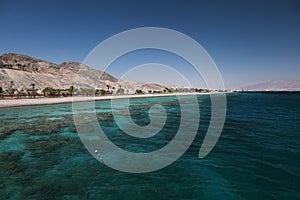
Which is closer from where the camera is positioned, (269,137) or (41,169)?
(41,169)

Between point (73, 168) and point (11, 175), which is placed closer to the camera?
point (11, 175)

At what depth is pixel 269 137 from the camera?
56.3ft

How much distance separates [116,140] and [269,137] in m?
15.6

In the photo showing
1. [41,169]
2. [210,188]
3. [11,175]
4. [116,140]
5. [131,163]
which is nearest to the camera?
[210,188]

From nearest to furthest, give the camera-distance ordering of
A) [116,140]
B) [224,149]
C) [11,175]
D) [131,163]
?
[11,175]
[131,163]
[224,149]
[116,140]

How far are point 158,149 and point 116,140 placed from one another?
15.8ft

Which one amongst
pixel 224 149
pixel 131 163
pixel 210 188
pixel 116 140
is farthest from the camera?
pixel 116 140

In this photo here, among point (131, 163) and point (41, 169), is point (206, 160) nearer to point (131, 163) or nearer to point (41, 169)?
point (131, 163)

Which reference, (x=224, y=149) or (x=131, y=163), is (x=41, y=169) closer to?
(x=131, y=163)

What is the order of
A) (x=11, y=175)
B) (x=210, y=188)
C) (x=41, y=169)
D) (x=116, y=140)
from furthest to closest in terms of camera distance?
(x=116, y=140) → (x=41, y=169) → (x=11, y=175) → (x=210, y=188)

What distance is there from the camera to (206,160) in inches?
451

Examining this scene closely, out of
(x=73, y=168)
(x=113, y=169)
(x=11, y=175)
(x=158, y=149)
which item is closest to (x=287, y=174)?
(x=158, y=149)

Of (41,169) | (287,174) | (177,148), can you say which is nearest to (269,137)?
(287,174)

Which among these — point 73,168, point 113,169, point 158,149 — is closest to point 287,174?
point 158,149
